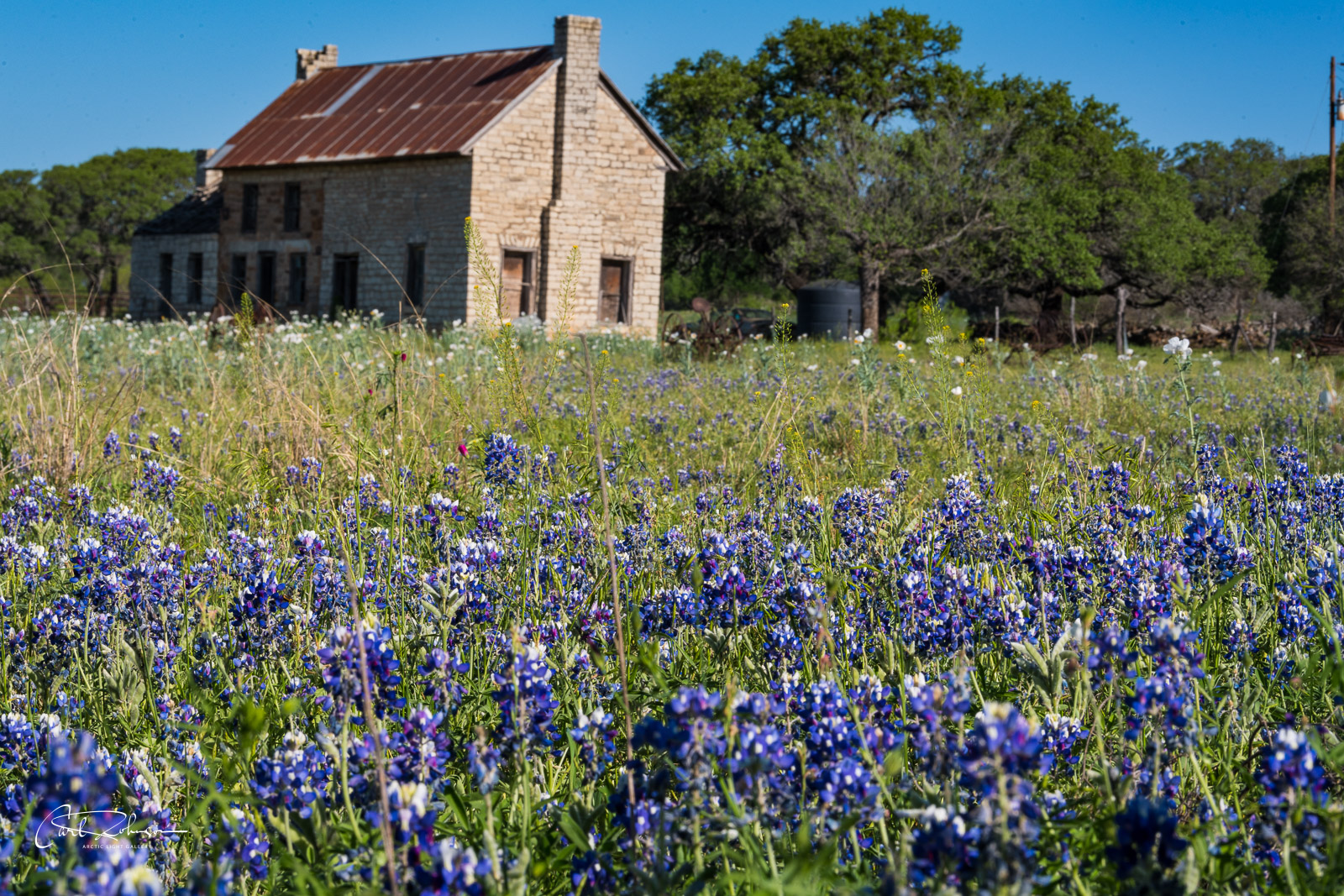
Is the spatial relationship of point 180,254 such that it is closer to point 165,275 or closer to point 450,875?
point 165,275

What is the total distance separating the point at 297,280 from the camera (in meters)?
30.9

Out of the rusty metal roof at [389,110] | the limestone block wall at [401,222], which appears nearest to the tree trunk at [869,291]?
the rusty metal roof at [389,110]

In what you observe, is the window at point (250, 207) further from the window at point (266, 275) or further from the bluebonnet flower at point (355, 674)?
the bluebonnet flower at point (355, 674)

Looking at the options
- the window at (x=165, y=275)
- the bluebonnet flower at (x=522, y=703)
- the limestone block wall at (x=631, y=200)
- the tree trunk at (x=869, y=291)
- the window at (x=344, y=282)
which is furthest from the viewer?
the window at (x=165, y=275)

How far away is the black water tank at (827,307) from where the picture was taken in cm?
3194

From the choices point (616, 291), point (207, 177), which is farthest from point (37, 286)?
point (207, 177)

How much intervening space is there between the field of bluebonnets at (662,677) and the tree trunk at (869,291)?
2633 cm

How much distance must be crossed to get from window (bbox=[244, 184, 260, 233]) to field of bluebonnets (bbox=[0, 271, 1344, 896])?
27915 mm

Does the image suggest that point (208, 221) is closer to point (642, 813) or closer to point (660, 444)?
point (660, 444)

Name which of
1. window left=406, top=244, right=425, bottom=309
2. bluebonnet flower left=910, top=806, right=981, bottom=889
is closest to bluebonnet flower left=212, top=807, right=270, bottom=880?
bluebonnet flower left=910, top=806, right=981, bottom=889

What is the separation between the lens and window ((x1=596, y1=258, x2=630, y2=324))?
1085 inches

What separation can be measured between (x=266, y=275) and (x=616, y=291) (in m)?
11.6

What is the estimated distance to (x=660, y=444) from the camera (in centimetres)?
656

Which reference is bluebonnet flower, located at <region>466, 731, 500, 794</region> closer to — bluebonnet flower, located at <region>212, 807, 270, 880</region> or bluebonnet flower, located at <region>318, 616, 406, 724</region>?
bluebonnet flower, located at <region>318, 616, 406, 724</region>
